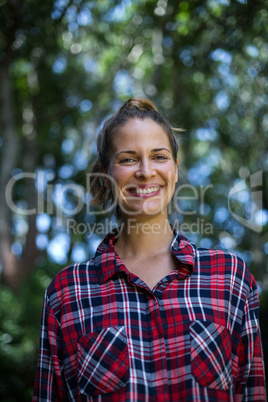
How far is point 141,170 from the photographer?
6.02ft

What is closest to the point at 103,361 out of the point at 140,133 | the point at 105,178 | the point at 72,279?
the point at 72,279

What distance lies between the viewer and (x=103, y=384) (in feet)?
5.20

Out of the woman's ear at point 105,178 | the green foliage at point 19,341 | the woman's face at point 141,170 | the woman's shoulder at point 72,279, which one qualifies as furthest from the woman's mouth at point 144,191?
the green foliage at point 19,341

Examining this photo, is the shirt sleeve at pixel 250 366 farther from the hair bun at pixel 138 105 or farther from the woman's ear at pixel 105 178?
the hair bun at pixel 138 105

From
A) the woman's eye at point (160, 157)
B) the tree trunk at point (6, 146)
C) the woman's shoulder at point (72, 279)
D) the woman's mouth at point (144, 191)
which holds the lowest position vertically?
the woman's shoulder at point (72, 279)

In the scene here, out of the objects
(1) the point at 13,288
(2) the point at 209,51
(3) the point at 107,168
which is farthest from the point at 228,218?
(3) the point at 107,168

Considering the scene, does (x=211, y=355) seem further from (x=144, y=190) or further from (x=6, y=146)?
(x=6, y=146)

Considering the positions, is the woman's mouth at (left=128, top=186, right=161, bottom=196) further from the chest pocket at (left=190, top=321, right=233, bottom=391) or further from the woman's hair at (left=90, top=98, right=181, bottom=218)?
the chest pocket at (left=190, top=321, right=233, bottom=391)

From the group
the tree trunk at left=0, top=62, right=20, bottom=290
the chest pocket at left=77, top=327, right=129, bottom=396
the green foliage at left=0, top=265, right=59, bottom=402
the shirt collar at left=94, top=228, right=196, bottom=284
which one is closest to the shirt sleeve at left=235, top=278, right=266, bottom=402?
the shirt collar at left=94, top=228, right=196, bottom=284

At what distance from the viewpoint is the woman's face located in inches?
72.6

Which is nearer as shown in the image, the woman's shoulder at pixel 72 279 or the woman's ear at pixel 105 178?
the woman's shoulder at pixel 72 279

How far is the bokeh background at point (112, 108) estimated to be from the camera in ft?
21.5

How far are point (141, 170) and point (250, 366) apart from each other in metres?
0.93

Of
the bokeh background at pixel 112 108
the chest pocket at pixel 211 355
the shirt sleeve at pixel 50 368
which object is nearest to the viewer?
the chest pocket at pixel 211 355
